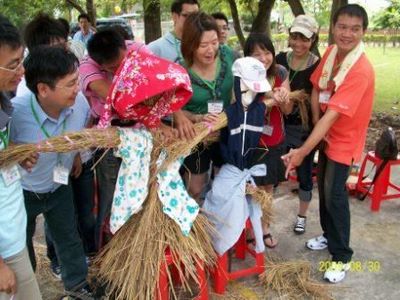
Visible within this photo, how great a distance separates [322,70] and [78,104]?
1518 millimetres

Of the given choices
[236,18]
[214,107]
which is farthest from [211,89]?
[236,18]

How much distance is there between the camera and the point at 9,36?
1516mm

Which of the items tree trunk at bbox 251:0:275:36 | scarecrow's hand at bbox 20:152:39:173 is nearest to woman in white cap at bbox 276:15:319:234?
scarecrow's hand at bbox 20:152:39:173

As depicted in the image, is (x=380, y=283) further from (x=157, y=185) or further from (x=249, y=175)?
(x=157, y=185)

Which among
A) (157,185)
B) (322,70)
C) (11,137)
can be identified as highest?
(322,70)

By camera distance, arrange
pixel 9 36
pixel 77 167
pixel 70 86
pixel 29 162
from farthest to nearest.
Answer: pixel 77 167 < pixel 70 86 < pixel 29 162 < pixel 9 36

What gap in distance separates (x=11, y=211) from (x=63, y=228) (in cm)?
70

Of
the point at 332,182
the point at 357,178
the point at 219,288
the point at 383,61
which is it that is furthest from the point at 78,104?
the point at 383,61

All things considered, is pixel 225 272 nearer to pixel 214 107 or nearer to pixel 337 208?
pixel 337 208

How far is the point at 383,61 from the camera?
14.9 meters

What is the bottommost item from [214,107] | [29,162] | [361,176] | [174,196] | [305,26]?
[361,176]

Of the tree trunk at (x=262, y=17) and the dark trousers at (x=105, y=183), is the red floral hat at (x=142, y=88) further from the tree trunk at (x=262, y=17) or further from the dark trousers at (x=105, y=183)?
the tree trunk at (x=262, y=17)

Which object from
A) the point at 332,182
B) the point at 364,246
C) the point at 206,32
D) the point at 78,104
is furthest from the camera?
the point at 364,246

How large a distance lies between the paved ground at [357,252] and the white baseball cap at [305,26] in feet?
4.96
